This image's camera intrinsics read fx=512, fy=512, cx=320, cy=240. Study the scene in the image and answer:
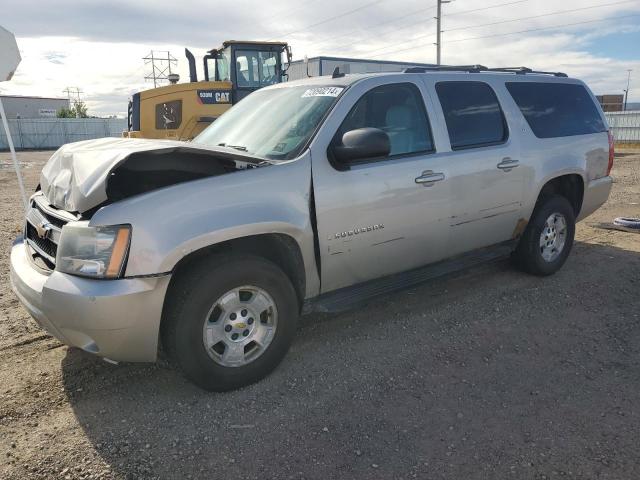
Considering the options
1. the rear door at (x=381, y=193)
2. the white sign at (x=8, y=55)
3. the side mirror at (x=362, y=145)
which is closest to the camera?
the side mirror at (x=362, y=145)

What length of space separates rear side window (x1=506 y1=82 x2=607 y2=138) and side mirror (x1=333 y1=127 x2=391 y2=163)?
2127 millimetres

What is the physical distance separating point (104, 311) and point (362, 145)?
1.85 meters

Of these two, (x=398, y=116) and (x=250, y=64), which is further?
(x=250, y=64)

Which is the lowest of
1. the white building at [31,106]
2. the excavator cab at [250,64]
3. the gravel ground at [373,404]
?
the gravel ground at [373,404]

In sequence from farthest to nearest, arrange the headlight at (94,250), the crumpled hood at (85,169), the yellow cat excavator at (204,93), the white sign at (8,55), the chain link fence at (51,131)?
the chain link fence at (51,131) → the yellow cat excavator at (204,93) → the white sign at (8,55) → the crumpled hood at (85,169) → the headlight at (94,250)

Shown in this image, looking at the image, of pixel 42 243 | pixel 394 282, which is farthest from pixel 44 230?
pixel 394 282

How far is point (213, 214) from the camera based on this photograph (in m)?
2.97

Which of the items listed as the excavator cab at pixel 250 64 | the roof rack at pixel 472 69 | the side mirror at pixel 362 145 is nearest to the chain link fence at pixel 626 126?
the excavator cab at pixel 250 64

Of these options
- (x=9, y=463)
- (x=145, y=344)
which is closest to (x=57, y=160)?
(x=145, y=344)

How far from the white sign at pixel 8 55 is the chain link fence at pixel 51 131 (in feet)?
125

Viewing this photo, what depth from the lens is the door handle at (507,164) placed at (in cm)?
452

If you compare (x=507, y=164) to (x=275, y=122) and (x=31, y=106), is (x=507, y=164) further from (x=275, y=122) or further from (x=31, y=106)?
(x=31, y=106)

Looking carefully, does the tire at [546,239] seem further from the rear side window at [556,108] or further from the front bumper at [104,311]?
the front bumper at [104,311]

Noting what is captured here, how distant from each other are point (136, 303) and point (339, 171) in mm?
1562
